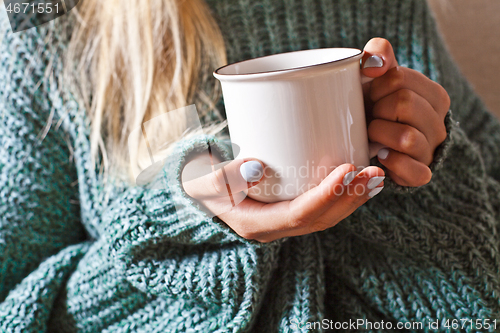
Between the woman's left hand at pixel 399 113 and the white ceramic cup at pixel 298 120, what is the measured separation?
0.08ft

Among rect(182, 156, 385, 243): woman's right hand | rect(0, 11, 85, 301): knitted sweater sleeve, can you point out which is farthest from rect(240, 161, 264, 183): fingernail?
rect(0, 11, 85, 301): knitted sweater sleeve

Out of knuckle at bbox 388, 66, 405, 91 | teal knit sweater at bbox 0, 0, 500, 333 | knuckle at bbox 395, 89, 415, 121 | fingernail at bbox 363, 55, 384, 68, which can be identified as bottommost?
teal knit sweater at bbox 0, 0, 500, 333

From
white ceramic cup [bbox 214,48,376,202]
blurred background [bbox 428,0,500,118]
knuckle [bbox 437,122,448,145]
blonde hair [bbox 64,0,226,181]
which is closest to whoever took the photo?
white ceramic cup [bbox 214,48,376,202]

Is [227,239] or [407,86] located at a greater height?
[407,86]

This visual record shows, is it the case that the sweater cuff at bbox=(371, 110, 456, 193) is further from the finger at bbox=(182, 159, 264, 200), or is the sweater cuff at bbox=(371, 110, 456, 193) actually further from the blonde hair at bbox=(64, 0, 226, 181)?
the blonde hair at bbox=(64, 0, 226, 181)

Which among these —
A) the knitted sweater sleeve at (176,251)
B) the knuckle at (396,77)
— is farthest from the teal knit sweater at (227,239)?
the knuckle at (396,77)

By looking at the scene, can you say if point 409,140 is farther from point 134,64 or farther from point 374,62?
point 134,64

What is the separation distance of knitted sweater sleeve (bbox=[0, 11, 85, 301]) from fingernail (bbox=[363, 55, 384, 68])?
19.4 inches

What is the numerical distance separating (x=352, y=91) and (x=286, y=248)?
0.28m

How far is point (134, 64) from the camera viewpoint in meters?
0.60

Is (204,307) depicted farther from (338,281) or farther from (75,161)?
(75,161)

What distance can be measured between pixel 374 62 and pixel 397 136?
76mm

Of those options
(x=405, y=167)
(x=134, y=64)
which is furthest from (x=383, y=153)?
(x=134, y=64)

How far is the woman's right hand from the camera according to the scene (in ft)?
1.11
